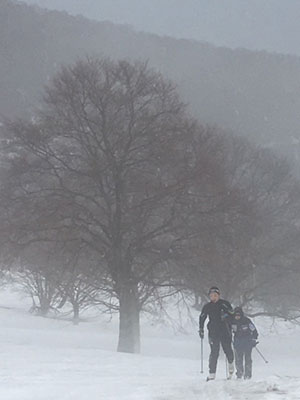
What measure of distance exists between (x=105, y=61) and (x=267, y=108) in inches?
3677

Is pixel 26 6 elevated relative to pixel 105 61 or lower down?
elevated

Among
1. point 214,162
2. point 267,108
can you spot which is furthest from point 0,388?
point 267,108

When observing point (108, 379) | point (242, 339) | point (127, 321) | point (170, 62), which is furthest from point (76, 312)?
point (170, 62)

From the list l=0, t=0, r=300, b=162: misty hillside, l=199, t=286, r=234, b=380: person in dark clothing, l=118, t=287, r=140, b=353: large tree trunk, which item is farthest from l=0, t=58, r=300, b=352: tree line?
l=0, t=0, r=300, b=162: misty hillside

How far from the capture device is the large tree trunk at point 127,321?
2238cm

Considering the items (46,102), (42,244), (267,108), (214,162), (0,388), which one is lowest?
(0,388)

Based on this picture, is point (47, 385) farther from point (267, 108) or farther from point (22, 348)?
point (267, 108)

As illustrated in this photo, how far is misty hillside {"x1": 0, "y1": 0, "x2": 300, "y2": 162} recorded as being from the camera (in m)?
106

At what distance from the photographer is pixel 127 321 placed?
22547mm

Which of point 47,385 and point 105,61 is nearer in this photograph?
point 47,385

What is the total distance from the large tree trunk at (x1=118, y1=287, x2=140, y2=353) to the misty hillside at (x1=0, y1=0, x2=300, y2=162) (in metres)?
79.2

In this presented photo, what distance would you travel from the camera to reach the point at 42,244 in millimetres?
22609

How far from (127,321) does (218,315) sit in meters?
10.2

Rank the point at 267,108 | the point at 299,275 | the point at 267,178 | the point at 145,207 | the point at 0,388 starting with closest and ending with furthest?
the point at 0,388, the point at 145,207, the point at 299,275, the point at 267,178, the point at 267,108
